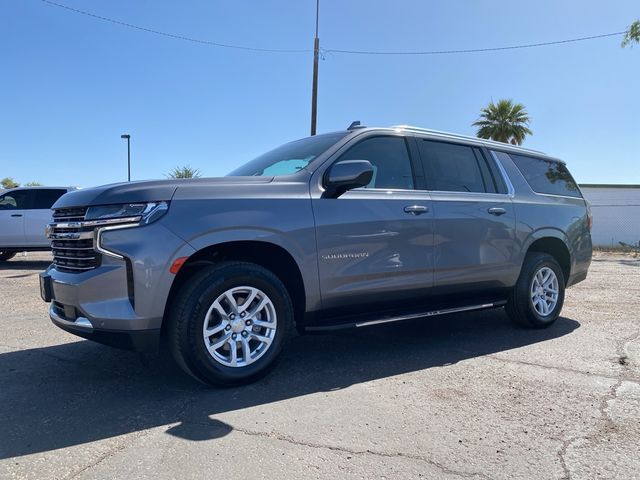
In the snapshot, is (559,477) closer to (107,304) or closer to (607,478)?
(607,478)

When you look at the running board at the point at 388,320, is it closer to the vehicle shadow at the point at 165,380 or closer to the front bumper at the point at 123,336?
the vehicle shadow at the point at 165,380

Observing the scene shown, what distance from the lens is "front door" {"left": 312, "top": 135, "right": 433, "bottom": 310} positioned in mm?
3926

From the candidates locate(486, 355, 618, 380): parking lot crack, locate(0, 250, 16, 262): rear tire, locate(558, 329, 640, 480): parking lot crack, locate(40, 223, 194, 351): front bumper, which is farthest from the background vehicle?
locate(558, 329, 640, 480): parking lot crack

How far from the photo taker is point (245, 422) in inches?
120

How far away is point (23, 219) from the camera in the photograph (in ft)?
39.2

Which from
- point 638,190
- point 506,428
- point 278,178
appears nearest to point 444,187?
point 278,178

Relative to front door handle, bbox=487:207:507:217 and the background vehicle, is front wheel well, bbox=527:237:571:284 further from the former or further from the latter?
the background vehicle

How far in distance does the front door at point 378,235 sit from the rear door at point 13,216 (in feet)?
34.9

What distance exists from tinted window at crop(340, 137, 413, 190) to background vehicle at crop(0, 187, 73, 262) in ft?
32.2

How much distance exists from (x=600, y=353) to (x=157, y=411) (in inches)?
151

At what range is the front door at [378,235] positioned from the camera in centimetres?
393

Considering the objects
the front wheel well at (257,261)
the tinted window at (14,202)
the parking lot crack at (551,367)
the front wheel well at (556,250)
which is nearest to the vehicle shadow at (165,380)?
the parking lot crack at (551,367)

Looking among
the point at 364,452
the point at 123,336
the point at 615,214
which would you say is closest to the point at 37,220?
the point at 123,336

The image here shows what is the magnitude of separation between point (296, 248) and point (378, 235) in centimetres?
76
